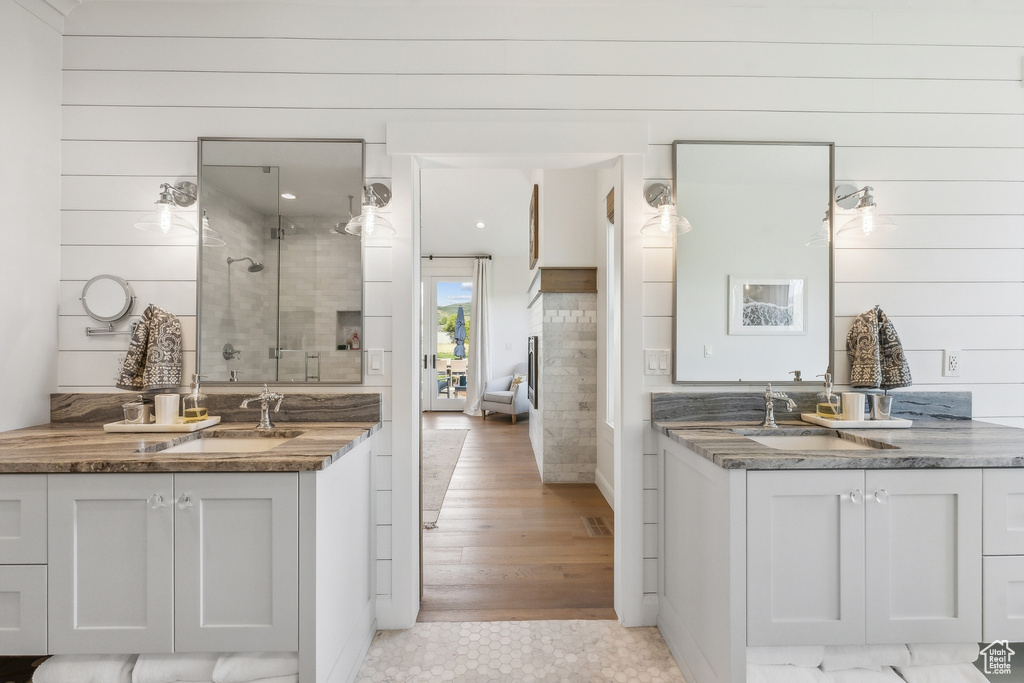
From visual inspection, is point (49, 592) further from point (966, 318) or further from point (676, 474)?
point (966, 318)

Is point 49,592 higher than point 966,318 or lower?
lower

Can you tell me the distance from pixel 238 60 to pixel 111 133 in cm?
61

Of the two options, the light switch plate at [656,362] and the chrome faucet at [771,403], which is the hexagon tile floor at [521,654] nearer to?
the chrome faucet at [771,403]

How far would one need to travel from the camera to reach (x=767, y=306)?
207cm

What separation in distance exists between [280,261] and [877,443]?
238cm

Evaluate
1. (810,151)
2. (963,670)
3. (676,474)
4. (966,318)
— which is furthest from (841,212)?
(963,670)

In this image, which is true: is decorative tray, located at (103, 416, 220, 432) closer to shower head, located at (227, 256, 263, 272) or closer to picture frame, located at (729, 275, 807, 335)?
shower head, located at (227, 256, 263, 272)

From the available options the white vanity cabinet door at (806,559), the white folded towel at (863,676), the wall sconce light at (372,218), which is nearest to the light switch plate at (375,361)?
the wall sconce light at (372,218)

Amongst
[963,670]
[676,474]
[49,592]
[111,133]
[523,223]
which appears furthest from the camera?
[523,223]

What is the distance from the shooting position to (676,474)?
183cm

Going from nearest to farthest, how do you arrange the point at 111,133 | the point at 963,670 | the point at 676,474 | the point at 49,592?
1. the point at 49,592
2. the point at 963,670
3. the point at 676,474
4. the point at 111,133

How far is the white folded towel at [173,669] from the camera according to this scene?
1389 mm

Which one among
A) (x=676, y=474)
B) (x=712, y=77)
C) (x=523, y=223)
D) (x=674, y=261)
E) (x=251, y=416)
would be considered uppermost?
(x=523, y=223)

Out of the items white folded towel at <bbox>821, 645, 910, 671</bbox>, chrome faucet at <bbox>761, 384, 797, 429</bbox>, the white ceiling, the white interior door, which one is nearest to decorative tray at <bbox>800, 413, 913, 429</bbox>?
chrome faucet at <bbox>761, 384, 797, 429</bbox>
